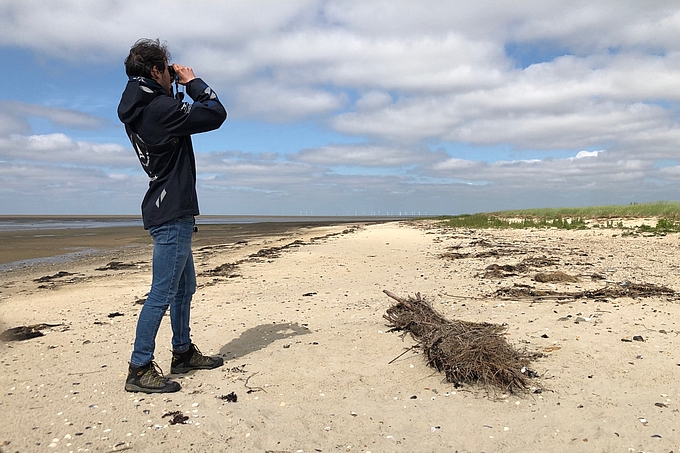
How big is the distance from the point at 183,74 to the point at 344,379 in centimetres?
275

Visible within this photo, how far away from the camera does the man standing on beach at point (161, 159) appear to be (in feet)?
11.5

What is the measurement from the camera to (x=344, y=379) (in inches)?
150

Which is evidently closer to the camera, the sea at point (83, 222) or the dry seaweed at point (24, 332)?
the dry seaweed at point (24, 332)

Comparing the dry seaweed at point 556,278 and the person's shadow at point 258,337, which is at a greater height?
the dry seaweed at point 556,278

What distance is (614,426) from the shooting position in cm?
292

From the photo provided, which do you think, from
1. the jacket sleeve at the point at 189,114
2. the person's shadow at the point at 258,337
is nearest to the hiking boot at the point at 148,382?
the person's shadow at the point at 258,337

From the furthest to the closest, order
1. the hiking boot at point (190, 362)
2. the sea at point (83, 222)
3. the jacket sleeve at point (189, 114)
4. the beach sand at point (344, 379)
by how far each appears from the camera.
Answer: the sea at point (83, 222) < the hiking boot at point (190, 362) < the jacket sleeve at point (189, 114) < the beach sand at point (344, 379)

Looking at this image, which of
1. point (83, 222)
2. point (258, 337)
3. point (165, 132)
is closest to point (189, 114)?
point (165, 132)

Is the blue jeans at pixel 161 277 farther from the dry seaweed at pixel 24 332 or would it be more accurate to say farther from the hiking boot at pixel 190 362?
the dry seaweed at pixel 24 332

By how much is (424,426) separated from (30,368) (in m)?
3.46

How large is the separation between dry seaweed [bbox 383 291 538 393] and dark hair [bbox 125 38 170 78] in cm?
314

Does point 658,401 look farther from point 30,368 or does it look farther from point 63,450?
point 30,368

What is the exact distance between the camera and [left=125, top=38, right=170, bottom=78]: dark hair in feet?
11.8

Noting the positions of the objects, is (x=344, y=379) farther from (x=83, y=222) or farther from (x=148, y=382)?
(x=83, y=222)
